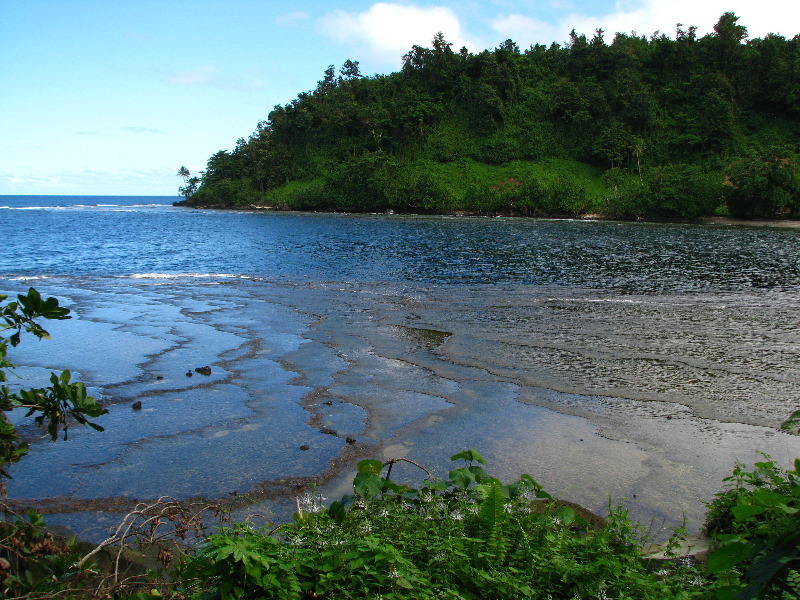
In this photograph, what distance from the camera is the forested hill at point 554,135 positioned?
278 ft

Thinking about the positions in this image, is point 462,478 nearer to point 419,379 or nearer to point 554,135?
point 419,379

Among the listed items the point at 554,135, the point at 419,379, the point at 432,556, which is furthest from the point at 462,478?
the point at 554,135

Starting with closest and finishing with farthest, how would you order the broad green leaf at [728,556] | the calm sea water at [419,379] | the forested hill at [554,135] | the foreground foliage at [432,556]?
1. the broad green leaf at [728,556]
2. the foreground foliage at [432,556]
3. the calm sea water at [419,379]
4. the forested hill at [554,135]

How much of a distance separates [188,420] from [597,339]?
11.3m

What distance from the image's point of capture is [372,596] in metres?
3.57

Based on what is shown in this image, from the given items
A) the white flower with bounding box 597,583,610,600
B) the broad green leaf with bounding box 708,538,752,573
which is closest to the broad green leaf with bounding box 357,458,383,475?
the white flower with bounding box 597,583,610,600

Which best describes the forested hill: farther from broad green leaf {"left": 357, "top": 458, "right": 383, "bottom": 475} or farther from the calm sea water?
broad green leaf {"left": 357, "top": 458, "right": 383, "bottom": 475}

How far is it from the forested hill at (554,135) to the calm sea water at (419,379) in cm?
5945

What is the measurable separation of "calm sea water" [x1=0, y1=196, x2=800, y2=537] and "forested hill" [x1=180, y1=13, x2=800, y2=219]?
59448 mm

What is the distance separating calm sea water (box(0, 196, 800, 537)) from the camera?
7.87 meters

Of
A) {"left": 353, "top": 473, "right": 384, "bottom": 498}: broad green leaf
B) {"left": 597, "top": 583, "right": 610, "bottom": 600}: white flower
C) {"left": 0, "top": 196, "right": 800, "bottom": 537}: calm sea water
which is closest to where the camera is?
{"left": 597, "top": 583, "right": 610, "bottom": 600}: white flower

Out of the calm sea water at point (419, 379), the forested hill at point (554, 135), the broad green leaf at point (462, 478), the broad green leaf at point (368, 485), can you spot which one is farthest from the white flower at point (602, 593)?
the forested hill at point (554, 135)

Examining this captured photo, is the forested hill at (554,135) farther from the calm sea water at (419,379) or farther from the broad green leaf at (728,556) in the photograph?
the broad green leaf at (728,556)

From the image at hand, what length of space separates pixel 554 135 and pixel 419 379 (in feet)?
355
